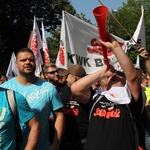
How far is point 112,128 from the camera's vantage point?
3.51 meters

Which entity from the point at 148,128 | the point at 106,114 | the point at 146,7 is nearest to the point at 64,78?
the point at 148,128

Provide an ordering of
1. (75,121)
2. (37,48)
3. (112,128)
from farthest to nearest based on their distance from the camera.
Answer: (37,48), (75,121), (112,128)

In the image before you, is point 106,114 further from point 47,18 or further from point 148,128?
point 47,18

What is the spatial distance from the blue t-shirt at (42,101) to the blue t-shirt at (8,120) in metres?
0.70

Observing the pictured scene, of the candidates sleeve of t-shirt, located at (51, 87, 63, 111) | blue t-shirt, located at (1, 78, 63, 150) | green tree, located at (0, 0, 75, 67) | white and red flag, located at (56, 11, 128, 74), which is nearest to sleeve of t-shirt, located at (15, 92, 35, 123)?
blue t-shirt, located at (1, 78, 63, 150)

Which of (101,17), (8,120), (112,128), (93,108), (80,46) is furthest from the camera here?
(80,46)

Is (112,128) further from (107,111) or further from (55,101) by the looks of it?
(55,101)

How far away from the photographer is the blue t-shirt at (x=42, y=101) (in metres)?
3.86

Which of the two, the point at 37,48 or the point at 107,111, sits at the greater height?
the point at 37,48

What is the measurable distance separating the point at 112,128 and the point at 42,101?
0.80 meters

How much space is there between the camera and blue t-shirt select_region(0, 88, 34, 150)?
3045mm

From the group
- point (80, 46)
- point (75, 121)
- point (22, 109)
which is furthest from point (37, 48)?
point (22, 109)

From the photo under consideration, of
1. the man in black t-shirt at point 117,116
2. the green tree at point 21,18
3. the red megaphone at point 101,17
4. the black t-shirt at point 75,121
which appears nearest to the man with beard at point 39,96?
the man in black t-shirt at point 117,116

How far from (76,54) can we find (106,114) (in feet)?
13.1
